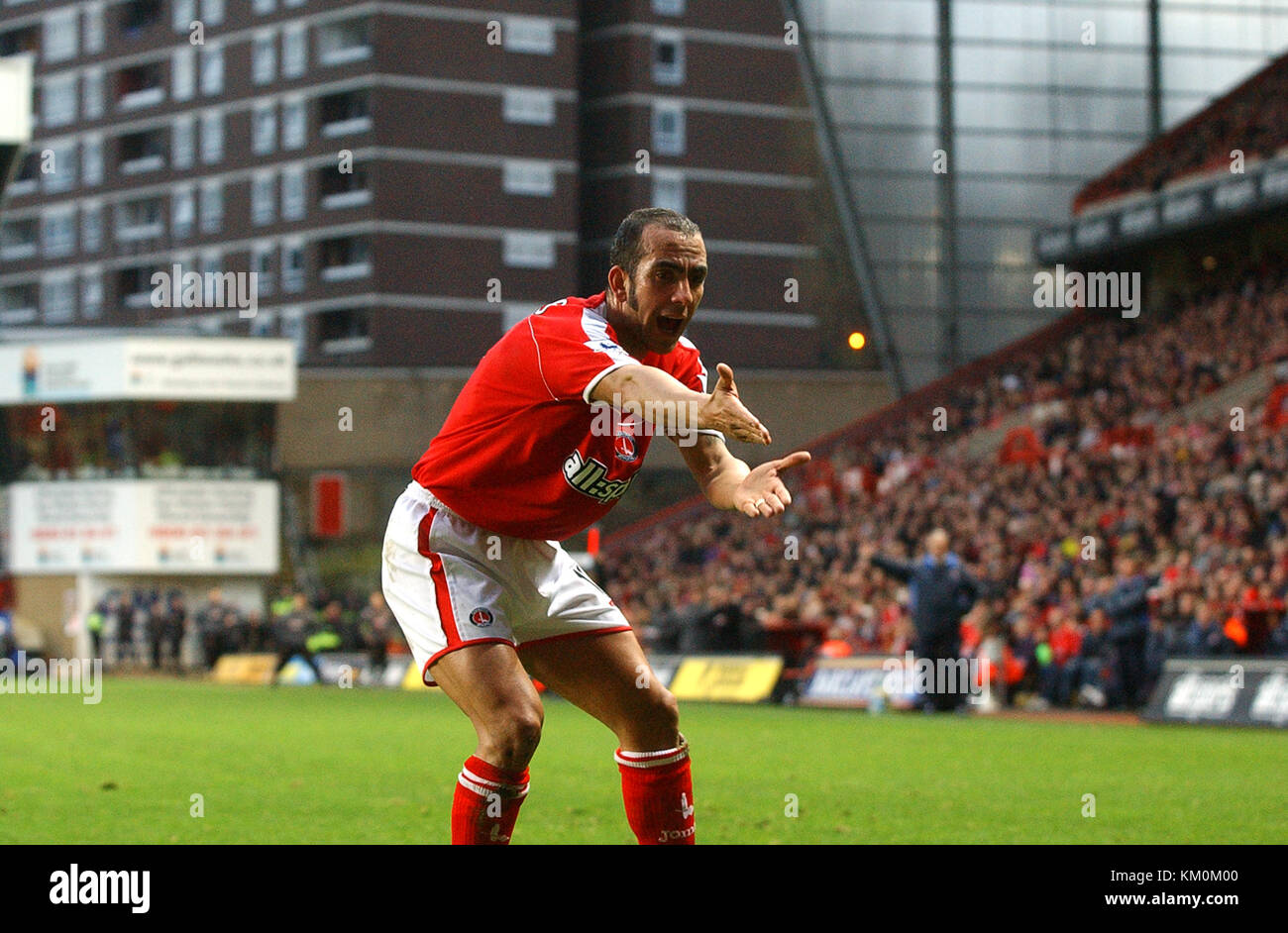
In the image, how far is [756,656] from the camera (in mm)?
27000

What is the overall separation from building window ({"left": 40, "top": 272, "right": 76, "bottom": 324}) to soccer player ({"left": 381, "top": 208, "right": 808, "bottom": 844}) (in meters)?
73.9

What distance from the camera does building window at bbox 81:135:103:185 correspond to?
77.0m

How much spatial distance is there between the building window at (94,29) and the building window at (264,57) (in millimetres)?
10608

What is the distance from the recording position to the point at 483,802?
689 centimetres

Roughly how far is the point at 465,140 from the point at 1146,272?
85.0ft

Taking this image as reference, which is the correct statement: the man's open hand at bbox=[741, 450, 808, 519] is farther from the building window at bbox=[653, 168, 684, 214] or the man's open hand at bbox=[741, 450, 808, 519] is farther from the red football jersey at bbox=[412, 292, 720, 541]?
the building window at bbox=[653, 168, 684, 214]

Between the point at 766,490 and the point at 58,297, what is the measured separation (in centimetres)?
7659

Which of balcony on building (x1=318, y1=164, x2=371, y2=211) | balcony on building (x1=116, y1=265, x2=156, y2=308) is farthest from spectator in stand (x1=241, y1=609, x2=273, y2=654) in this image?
balcony on building (x1=116, y1=265, x2=156, y2=308)

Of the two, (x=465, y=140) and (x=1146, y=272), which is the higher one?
(x=465, y=140)

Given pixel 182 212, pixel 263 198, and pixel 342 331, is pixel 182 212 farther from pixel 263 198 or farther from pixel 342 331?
pixel 342 331

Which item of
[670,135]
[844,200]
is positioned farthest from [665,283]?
[670,135]
